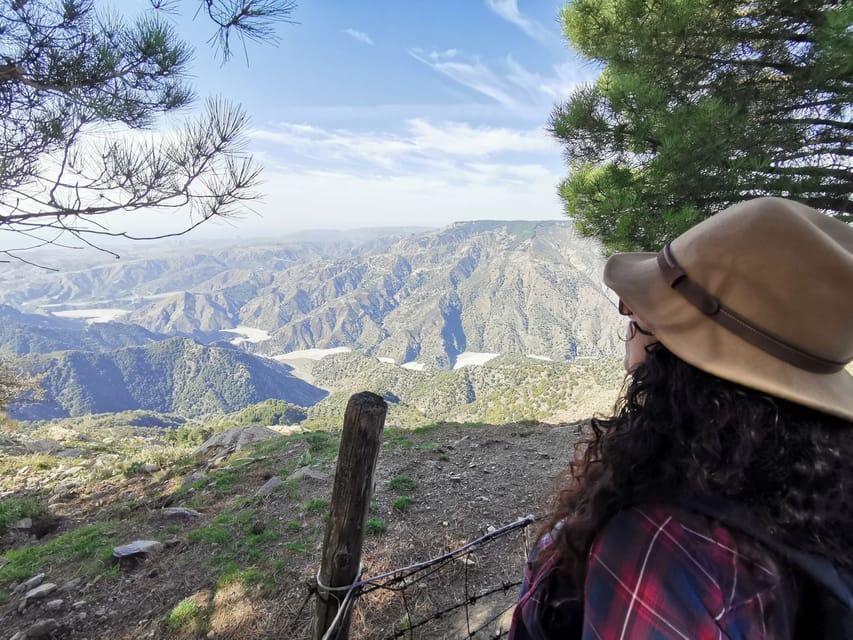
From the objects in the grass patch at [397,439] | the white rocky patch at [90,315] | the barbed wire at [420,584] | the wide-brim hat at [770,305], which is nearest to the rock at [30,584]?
the barbed wire at [420,584]

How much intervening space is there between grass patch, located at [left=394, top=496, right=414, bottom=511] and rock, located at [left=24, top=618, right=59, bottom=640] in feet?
8.93

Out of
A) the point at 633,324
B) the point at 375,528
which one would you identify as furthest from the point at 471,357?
the point at 633,324

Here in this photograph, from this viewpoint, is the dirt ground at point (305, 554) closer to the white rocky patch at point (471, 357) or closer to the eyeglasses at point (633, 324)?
the eyeglasses at point (633, 324)

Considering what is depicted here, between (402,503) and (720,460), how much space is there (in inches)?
159

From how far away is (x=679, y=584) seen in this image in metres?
0.69

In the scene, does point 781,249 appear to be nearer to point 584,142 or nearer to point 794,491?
point 794,491

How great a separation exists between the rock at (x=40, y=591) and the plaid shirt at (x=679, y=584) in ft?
15.7

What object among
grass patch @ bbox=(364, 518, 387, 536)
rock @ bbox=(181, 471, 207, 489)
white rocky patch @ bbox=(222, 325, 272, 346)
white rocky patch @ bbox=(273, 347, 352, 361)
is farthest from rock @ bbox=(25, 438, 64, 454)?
white rocky patch @ bbox=(222, 325, 272, 346)

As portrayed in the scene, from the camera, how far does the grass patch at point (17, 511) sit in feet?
18.1

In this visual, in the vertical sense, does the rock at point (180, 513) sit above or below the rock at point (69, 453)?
above

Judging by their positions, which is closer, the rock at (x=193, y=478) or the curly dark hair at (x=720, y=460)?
the curly dark hair at (x=720, y=460)

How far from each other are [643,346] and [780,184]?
476cm

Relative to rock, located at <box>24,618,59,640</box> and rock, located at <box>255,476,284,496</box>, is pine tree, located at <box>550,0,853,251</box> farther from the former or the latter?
rock, located at <box>24,618,59,640</box>

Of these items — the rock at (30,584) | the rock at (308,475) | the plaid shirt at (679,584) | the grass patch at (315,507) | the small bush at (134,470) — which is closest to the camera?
the plaid shirt at (679,584)
